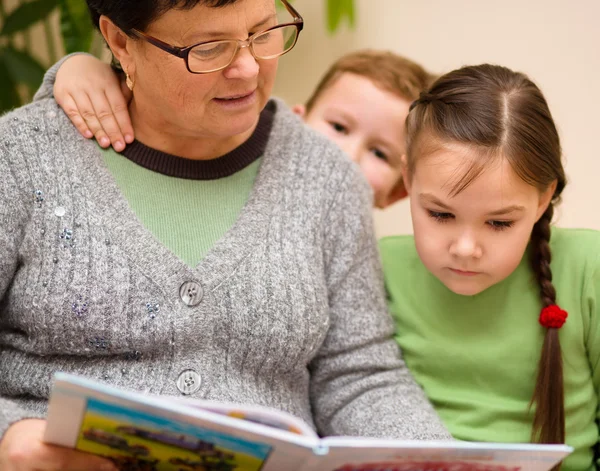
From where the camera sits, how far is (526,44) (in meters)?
1.81

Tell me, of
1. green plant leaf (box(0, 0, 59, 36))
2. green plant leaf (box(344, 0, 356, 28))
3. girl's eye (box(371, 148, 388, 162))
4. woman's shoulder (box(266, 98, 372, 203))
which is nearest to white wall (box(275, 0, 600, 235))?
green plant leaf (box(344, 0, 356, 28))

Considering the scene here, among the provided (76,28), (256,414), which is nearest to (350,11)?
(76,28)

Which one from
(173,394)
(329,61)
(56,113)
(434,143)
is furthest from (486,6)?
(173,394)

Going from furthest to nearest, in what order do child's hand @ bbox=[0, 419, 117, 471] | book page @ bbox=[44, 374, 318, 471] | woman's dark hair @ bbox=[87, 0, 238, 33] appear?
woman's dark hair @ bbox=[87, 0, 238, 33] < child's hand @ bbox=[0, 419, 117, 471] < book page @ bbox=[44, 374, 318, 471]

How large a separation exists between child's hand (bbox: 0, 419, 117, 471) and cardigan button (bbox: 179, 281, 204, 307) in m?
0.28

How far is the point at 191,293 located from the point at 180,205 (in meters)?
0.17

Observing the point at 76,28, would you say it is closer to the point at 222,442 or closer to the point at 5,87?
the point at 5,87

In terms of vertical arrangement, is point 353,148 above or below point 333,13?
below

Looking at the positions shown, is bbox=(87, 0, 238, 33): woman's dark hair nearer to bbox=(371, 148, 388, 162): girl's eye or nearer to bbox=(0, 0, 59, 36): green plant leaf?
bbox=(371, 148, 388, 162): girl's eye

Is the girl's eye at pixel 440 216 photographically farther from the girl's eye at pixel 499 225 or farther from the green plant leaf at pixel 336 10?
the green plant leaf at pixel 336 10

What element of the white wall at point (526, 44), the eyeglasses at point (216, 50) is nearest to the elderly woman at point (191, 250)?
the eyeglasses at point (216, 50)

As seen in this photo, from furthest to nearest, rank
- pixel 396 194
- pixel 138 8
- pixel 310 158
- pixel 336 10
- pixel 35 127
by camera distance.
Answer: pixel 336 10
pixel 396 194
pixel 310 158
pixel 35 127
pixel 138 8

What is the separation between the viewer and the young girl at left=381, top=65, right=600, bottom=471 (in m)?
1.12

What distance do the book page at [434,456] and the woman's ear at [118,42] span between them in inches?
27.3
